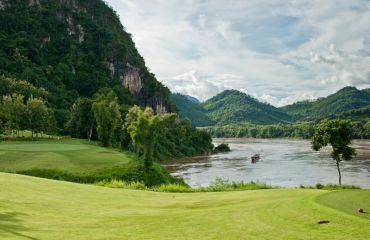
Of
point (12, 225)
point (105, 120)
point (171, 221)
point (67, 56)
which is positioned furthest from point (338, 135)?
point (67, 56)

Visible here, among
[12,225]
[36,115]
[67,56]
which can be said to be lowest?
[12,225]

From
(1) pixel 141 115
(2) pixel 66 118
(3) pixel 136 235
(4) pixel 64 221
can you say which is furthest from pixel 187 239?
(2) pixel 66 118

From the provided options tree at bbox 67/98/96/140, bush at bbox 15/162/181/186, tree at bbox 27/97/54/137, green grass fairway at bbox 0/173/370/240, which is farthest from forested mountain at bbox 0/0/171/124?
green grass fairway at bbox 0/173/370/240

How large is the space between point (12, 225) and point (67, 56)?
6769 inches

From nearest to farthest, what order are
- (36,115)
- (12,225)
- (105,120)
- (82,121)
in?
(12,225) → (105,120) → (36,115) → (82,121)

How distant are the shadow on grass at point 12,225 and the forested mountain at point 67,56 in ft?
428

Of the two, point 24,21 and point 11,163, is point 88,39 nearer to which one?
point 24,21

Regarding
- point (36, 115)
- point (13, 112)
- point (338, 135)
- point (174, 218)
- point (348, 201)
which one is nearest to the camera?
point (348, 201)

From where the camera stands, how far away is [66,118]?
11056cm

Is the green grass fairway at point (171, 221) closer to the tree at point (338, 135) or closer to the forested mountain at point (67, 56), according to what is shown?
the tree at point (338, 135)

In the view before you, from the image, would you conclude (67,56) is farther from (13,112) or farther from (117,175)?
(117,175)

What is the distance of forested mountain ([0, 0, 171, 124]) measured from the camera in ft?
497

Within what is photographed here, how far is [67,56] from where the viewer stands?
174375 millimetres

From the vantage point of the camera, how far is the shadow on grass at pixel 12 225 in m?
10.5
